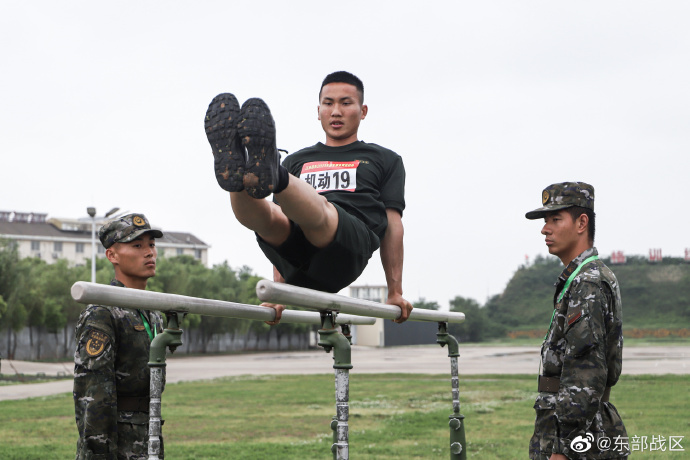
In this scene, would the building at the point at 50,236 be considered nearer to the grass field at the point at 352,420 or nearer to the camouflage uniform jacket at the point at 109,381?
the grass field at the point at 352,420

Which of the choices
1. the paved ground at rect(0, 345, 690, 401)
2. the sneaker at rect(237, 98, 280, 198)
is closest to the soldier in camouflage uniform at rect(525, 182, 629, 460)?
the sneaker at rect(237, 98, 280, 198)

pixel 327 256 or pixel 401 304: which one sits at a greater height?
pixel 327 256

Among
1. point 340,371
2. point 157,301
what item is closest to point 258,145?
point 157,301

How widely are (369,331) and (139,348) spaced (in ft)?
228

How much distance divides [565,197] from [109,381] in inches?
102

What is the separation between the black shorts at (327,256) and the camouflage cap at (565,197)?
Answer: 1.03 m

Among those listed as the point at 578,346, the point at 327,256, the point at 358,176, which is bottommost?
the point at 578,346

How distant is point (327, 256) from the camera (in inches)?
139

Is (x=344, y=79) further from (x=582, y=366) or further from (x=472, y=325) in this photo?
(x=472, y=325)

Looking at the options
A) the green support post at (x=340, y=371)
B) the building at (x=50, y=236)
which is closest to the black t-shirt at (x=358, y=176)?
the green support post at (x=340, y=371)

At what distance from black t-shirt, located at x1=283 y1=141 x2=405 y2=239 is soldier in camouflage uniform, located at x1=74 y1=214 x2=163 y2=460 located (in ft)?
3.20

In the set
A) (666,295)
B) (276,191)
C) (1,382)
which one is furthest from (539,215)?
(666,295)

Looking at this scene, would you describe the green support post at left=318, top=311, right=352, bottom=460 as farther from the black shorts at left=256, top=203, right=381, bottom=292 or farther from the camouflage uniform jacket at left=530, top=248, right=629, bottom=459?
the camouflage uniform jacket at left=530, top=248, right=629, bottom=459

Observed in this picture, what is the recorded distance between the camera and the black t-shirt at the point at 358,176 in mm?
3854
